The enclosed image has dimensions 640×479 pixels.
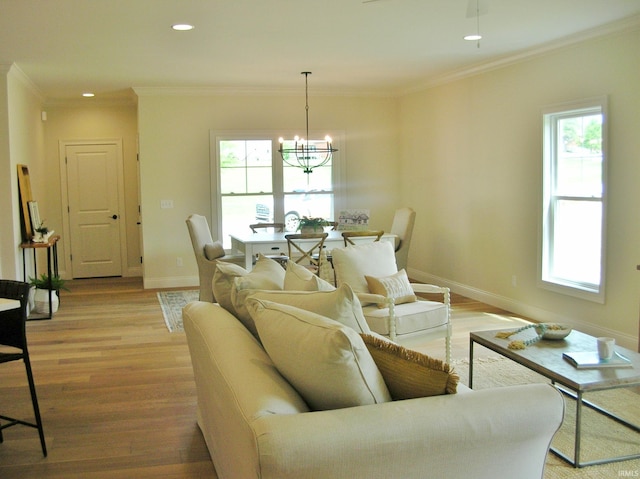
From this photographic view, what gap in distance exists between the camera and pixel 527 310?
6199mm

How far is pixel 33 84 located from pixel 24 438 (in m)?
5.37

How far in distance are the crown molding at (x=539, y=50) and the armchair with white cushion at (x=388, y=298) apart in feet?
8.31

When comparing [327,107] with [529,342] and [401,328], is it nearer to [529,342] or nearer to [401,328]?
[401,328]

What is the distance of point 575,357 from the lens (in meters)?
3.20

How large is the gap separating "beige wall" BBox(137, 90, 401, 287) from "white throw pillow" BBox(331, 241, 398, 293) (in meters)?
4.19

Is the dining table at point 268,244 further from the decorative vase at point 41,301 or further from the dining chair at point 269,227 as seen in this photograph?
the decorative vase at point 41,301

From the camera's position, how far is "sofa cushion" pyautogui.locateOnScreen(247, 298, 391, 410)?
1.84m

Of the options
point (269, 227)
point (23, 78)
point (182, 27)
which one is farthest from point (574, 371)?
point (23, 78)

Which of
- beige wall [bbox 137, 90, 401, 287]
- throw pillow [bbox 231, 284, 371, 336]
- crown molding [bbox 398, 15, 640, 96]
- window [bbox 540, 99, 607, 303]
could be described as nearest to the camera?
throw pillow [bbox 231, 284, 371, 336]

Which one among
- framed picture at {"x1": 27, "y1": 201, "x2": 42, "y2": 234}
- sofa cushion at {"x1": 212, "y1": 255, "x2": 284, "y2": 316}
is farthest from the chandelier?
sofa cushion at {"x1": 212, "y1": 255, "x2": 284, "y2": 316}

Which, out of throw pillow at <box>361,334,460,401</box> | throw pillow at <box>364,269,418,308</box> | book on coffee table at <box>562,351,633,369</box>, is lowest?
book on coffee table at <box>562,351,633,369</box>

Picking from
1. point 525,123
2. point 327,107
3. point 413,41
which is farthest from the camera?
point 327,107

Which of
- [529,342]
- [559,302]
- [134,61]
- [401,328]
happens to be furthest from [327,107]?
[529,342]

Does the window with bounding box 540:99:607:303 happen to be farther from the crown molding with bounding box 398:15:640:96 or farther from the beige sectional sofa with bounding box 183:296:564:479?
the beige sectional sofa with bounding box 183:296:564:479
